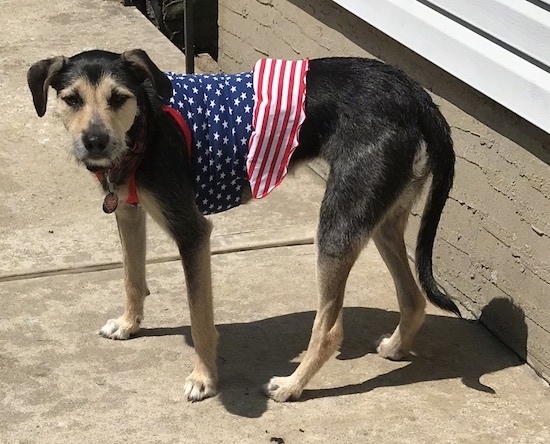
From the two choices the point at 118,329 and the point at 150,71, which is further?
the point at 118,329

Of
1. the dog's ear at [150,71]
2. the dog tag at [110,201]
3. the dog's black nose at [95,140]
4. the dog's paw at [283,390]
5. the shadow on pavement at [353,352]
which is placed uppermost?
the dog's ear at [150,71]

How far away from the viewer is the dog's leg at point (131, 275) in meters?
4.88

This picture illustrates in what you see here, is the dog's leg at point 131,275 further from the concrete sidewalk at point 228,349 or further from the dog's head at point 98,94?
the dog's head at point 98,94

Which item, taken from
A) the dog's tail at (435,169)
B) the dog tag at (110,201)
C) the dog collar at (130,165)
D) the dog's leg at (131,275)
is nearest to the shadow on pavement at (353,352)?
the dog's leg at (131,275)

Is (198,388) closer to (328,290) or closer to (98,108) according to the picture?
(328,290)

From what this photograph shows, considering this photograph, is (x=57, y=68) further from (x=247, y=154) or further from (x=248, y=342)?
(x=248, y=342)

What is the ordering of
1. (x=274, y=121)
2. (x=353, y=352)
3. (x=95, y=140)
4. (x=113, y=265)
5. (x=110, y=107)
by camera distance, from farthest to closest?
(x=113, y=265), (x=353, y=352), (x=274, y=121), (x=110, y=107), (x=95, y=140)

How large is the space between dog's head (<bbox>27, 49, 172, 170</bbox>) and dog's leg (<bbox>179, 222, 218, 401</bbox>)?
0.57m

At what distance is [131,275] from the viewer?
489 centimetres

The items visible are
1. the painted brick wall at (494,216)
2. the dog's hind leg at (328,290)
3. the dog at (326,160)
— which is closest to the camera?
the dog at (326,160)

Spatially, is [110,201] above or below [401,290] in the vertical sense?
above

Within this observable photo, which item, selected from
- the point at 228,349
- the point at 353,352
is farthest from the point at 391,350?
the point at 228,349

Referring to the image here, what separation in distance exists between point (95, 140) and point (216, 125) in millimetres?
653

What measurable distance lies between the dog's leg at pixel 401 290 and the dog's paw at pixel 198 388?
0.94 m
